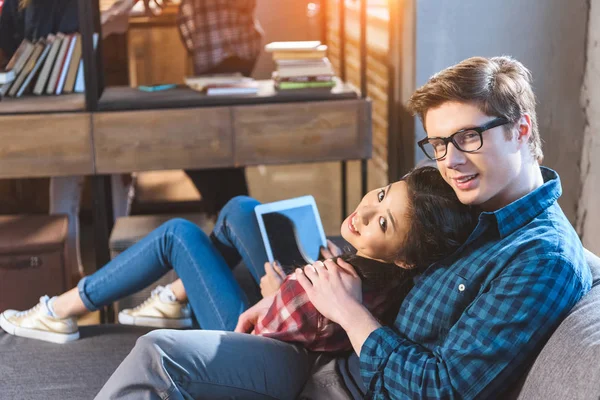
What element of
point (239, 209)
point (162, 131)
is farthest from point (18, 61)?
point (239, 209)

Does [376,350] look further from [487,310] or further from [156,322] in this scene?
[156,322]

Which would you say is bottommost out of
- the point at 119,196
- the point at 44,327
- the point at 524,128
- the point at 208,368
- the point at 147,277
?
the point at 119,196

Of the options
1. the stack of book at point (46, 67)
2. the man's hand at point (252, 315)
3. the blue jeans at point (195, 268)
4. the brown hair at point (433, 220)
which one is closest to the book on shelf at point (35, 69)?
the stack of book at point (46, 67)

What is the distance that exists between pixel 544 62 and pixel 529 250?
1.82m

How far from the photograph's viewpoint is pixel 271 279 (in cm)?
202

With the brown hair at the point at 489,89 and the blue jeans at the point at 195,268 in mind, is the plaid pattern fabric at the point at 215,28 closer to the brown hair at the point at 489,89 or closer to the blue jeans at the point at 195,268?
the blue jeans at the point at 195,268

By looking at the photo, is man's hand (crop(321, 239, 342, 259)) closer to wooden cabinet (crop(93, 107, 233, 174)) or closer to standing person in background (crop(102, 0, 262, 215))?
wooden cabinet (crop(93, 107, 233, 174))

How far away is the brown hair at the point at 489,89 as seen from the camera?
52.1 inches

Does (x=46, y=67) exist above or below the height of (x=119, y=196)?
above

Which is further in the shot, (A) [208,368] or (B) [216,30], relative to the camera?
(B) [216,30]

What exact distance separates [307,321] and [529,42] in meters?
1.75

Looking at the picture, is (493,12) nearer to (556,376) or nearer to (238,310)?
(238,310)

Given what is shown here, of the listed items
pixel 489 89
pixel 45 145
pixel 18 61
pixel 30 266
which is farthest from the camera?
pixel 18 61

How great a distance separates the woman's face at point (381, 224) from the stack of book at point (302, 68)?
143 centimetres
